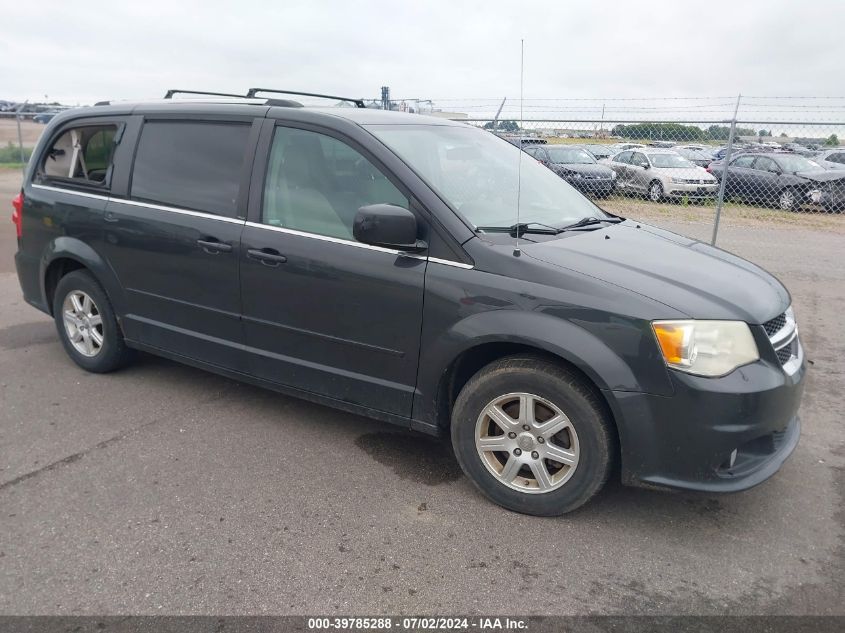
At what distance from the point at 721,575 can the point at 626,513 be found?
1.75ft

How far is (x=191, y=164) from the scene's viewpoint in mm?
4137

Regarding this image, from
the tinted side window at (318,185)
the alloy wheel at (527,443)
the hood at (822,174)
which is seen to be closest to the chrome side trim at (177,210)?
the tinted side window at (318,185)

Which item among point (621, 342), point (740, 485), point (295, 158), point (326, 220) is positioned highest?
point (295, 158)

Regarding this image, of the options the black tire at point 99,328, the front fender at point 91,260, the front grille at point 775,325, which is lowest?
the black tire at point 99,328

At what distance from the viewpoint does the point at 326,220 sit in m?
3.63

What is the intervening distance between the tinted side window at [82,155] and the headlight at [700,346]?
3678 mm

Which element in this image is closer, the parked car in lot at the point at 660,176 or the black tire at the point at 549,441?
the black tire at the point at 549,441

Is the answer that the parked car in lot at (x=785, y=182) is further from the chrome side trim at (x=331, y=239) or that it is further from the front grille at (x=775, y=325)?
the chrome side trim at (x=331, y=239)

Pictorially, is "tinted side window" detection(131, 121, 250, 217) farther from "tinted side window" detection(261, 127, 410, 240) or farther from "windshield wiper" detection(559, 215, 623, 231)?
"windshield wiper" detection(559, 215, 623, 231)

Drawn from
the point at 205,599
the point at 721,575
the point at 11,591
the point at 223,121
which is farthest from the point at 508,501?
the point at 223,121

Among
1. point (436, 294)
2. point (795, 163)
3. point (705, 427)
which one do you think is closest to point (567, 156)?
point (795, 163)

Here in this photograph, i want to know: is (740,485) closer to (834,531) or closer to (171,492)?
(834,531)

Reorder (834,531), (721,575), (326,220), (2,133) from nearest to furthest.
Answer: (721,575) < (834,531) < (326,220) < (2,133)

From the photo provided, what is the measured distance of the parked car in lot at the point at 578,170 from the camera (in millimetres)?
11328
